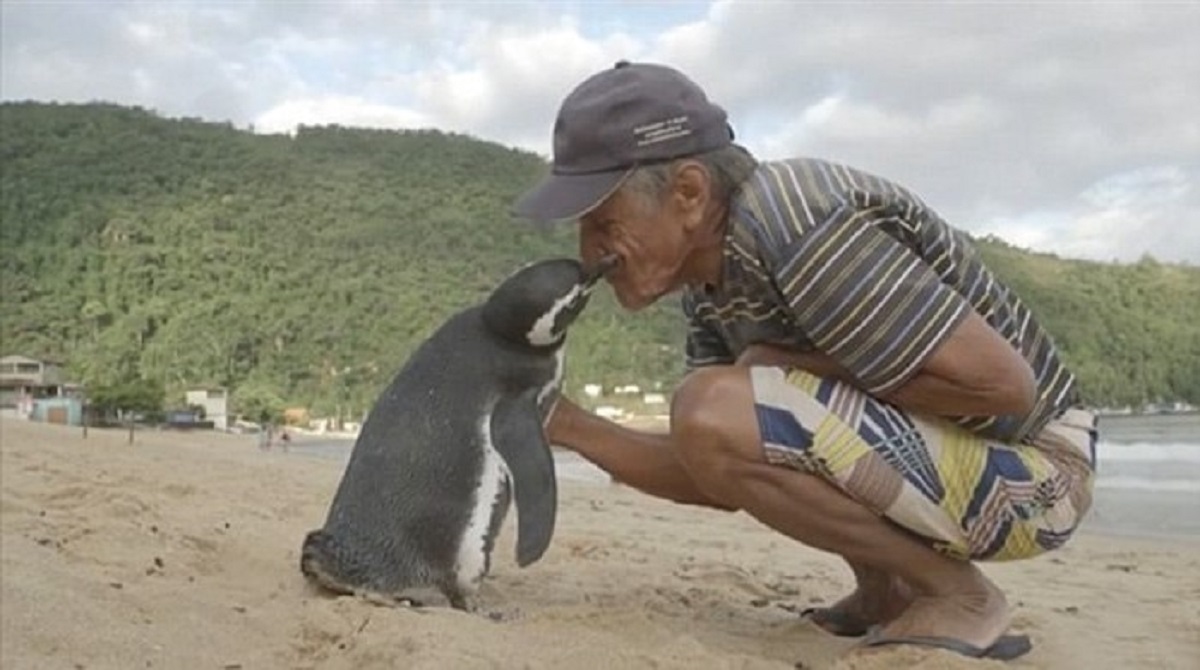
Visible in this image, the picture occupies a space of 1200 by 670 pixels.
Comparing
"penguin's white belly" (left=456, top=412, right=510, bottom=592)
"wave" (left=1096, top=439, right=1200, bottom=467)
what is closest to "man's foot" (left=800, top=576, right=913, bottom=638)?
"penguin's white belly" (left=456, top=412, right=510, bottom=592)

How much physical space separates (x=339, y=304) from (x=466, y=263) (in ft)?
22.8

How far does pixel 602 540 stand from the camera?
535 centimetres

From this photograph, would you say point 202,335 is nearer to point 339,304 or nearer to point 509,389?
point 339,304

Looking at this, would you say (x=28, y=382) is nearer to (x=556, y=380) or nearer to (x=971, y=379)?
(x=556, y=380)

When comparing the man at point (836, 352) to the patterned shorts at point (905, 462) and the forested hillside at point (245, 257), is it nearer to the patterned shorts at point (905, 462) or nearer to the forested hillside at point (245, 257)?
the patterned shorts at point (905, 462)

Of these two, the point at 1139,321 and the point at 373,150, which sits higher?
the point at 373,150

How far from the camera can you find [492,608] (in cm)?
314

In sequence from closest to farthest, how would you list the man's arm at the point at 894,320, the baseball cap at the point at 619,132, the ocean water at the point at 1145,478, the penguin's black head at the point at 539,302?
the man's arm at the point at 894,320
the baseball cap at the point at 619,132
the penguin's black head at the point at 539,302
the ocean water at the point at 1145,478

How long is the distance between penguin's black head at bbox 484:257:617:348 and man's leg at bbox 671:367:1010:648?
530mm

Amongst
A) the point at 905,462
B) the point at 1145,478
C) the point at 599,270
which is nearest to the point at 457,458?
the point at 599,270

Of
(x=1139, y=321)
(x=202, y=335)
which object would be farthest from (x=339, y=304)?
(x=1139, y=321)

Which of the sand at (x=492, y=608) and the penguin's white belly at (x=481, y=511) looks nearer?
the sand at (x=492, y=608)

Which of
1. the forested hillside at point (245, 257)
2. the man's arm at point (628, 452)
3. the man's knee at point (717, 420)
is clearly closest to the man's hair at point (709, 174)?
the man's knee at point (717, 420)

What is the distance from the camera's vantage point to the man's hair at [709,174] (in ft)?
7.93
